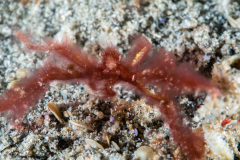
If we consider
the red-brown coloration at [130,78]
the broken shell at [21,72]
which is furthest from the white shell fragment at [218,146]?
the broken shell at [21,72]

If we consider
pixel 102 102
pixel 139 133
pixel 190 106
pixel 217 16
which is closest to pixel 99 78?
pixel 102 102

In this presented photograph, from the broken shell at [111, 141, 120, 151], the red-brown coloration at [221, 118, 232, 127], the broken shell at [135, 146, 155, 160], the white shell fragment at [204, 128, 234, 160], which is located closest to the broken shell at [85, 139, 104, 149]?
the broken shell at [111, 141, 120, 151]

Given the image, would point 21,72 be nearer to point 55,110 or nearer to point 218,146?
point 55,110

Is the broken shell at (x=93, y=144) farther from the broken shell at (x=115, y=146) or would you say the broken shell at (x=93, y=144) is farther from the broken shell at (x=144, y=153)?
the broken shell at (x=144, y=153)

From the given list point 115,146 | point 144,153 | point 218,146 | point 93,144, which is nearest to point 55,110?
point 93,144

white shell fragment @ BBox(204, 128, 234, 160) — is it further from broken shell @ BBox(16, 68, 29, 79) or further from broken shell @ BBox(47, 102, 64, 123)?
broken shell @ BBox(16, 68, 29, 79)

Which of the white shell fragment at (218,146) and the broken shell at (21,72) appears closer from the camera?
the white shell fragment at (218,146)
